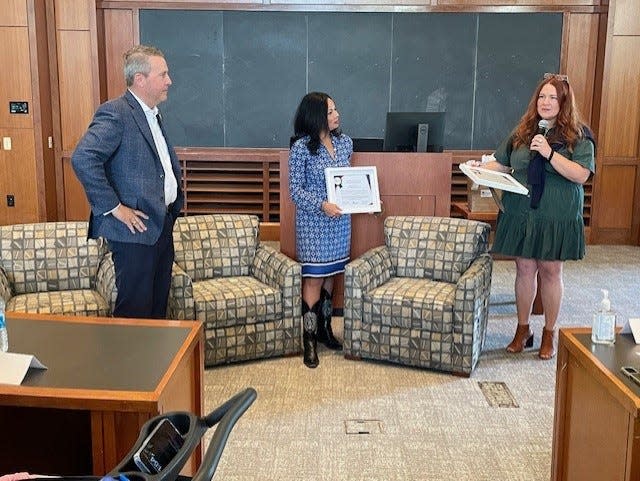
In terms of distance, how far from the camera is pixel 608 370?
1.83 metres

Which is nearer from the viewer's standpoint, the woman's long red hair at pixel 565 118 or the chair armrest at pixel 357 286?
the woman's long red hair at pixel 565 118

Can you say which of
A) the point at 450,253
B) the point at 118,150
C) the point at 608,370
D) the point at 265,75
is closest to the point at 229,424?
the point at 608,370

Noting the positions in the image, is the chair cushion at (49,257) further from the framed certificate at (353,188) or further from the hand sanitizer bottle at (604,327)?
the hand sanitizer bottle at (604,327)

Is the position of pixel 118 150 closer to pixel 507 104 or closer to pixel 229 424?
pixel 229 424

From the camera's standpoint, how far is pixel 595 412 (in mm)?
1882

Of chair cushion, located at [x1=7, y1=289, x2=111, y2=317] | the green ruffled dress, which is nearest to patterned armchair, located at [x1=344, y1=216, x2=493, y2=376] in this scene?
the green ruffled dress

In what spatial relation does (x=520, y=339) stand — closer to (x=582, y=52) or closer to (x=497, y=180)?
(x=497, y=180)

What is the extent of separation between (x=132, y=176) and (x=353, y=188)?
4.50 feet

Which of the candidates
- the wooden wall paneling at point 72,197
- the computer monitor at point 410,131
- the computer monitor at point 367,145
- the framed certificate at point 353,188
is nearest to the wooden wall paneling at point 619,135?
the computer monitor at point 410,131

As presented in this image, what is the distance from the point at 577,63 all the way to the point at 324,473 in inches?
215

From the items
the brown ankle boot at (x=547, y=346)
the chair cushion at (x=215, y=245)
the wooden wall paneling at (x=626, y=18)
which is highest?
the wooden wall paneling at (x=626, y=18)

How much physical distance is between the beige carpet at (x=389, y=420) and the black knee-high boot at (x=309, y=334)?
6cm

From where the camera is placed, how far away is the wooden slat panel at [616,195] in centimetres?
682

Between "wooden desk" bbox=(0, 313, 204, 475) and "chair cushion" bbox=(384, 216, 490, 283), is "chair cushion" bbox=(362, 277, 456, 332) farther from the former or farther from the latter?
"wooden desk" bbox=(0, 313, 204, 475)
